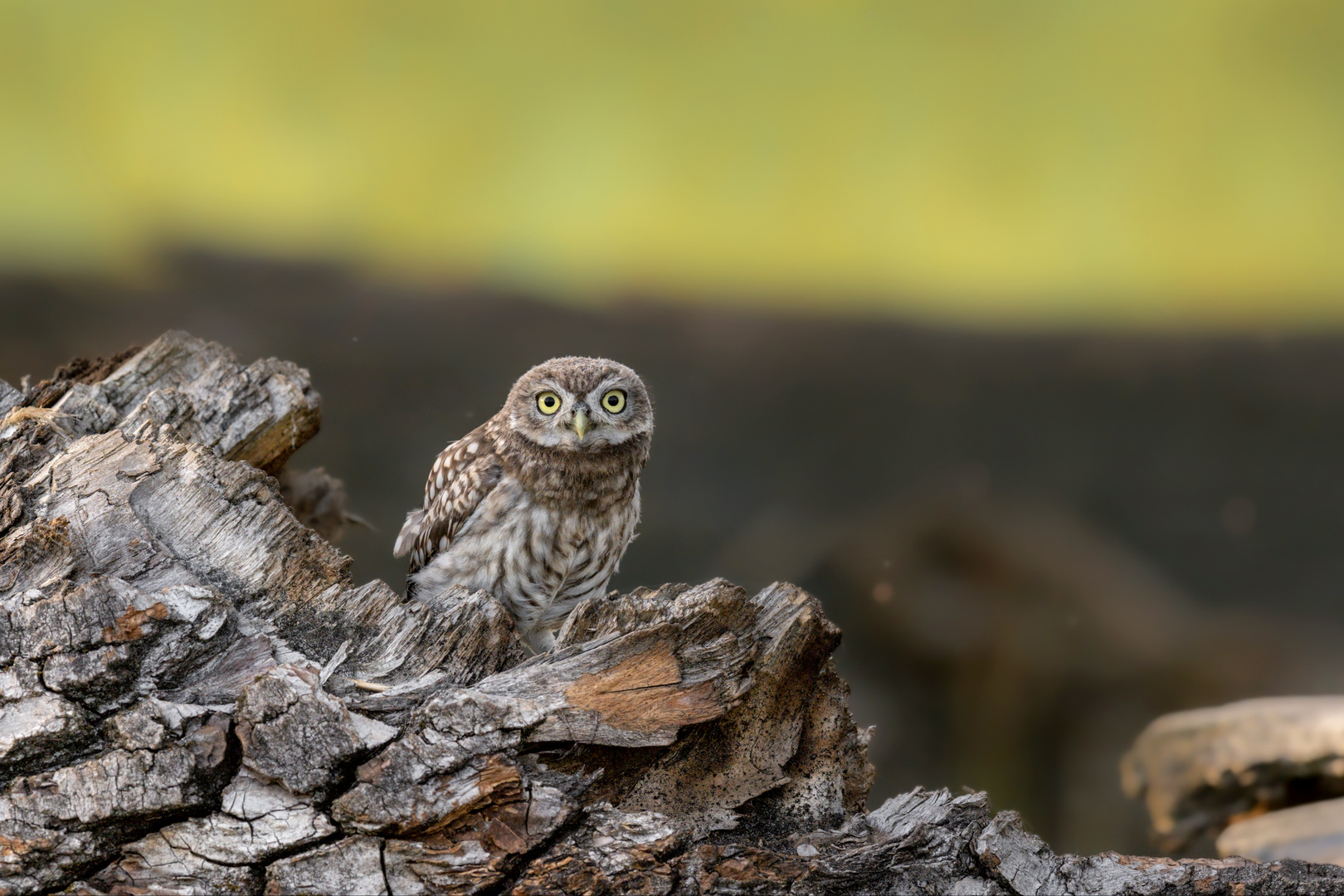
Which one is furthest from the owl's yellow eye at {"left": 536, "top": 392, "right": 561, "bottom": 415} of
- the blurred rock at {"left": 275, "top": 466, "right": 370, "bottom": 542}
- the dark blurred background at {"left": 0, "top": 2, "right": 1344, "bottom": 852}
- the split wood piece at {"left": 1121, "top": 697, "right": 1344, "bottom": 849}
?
the split wood piece at {"left": 1121, "top": 697, "right": 1344, "bottom": 849}

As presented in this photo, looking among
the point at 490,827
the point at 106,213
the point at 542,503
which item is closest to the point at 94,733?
the point at 490,827

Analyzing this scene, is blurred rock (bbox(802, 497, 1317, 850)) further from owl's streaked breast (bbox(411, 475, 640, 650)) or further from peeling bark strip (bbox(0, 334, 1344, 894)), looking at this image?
peeling bark strip (bbox(0, 334, 1344, 894))

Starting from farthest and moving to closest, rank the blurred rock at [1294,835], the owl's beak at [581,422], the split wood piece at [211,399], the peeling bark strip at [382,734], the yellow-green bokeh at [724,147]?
the yellow-green bokeh at [724,147] < the blurred rock at [1294,835] < the owl's beak at [581,422] < the split wood piece at [211,399] < the peeling bark strip at [382,734]

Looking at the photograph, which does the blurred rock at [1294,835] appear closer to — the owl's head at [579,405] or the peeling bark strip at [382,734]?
the peeling bark strip at [382,734]

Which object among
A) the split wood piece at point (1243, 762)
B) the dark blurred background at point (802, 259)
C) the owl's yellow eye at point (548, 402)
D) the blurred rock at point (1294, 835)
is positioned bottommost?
the blurred rock at point (1294, 835)

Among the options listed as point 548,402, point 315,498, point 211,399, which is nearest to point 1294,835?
point 548,402

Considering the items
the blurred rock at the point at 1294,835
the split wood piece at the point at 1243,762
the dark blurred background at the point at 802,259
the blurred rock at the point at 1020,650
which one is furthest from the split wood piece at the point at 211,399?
the split wood piece at the point at 1243,762

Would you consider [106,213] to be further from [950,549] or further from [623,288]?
[950,549]
